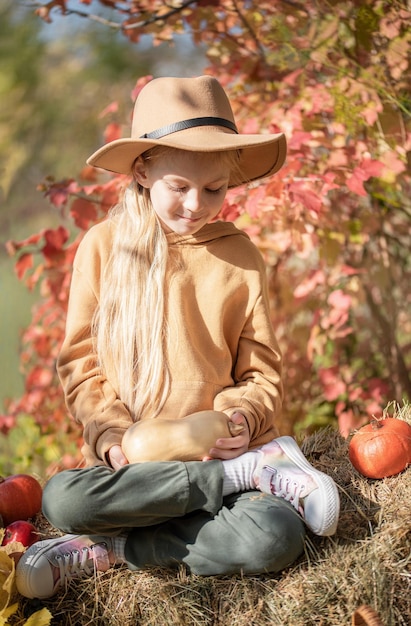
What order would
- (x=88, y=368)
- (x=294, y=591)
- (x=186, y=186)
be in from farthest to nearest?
(x=88, y=368), (x=186, y=186), (x=294, y=591)

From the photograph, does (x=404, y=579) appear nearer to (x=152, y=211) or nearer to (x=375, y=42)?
(x=152, y=211)

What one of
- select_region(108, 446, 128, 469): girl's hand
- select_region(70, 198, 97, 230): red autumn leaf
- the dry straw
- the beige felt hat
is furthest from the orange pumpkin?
select_region(70, 198, 97, 230): red autumn leaf

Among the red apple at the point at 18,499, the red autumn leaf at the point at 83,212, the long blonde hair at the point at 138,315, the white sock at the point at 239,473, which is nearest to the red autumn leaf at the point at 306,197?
the long blonde hair at the point at 138,315

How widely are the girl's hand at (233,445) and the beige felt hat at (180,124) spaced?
0.84 metres

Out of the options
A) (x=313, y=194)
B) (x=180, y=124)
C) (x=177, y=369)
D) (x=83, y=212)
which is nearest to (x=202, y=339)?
(x=177, y=369)

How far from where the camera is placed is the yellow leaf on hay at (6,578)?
7.47 ft

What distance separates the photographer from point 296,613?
2.15 m

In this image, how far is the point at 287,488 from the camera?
7.83 feet

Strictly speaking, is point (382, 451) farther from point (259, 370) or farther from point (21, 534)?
point (21, 534)

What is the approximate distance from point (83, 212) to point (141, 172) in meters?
1.09

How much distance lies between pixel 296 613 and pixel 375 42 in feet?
8.56

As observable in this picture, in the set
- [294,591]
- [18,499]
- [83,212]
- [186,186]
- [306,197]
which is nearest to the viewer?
[294,591]

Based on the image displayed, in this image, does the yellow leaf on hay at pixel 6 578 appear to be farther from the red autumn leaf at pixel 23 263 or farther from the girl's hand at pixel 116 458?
the red autumn leaf at pixel 23 263

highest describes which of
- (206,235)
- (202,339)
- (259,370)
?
(206,235)
